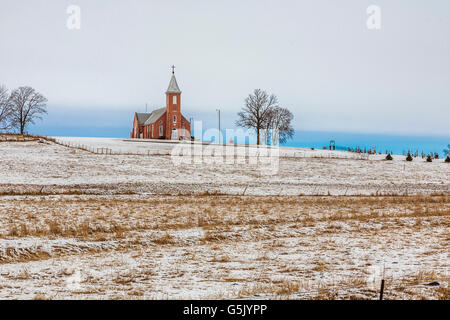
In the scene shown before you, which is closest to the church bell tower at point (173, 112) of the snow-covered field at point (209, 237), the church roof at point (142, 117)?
the church roof at point (142, 117)

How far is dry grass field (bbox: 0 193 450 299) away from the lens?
10789 millimetres

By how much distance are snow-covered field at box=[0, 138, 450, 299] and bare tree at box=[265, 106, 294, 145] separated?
5444 centimetres

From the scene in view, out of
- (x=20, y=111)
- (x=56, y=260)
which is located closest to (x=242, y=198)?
(x=56, y=260)

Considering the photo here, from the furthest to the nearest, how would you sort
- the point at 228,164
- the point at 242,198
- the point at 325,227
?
the point at 228,164 < the point at 242,198 < the point at 325,227

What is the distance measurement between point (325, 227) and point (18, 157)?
38.6 metres

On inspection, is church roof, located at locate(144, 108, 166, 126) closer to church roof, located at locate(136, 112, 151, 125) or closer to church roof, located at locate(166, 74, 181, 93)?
church roof, located at locate(136, 112, 151, 125)

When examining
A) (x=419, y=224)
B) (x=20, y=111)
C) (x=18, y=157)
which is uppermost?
(x=20, y=111)

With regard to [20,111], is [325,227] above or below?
below

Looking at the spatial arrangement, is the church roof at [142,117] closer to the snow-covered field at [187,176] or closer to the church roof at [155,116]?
the church roof at [155,116]

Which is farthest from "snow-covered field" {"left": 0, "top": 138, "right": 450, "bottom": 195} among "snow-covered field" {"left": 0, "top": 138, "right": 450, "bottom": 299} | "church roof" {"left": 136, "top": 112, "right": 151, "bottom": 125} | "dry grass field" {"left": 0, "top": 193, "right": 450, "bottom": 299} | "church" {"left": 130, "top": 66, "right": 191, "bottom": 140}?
→ "church roof" {"left": 136, "top": 112, "right": 151, "bottom": 125}

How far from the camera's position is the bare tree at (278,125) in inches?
3802

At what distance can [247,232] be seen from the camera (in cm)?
1967
